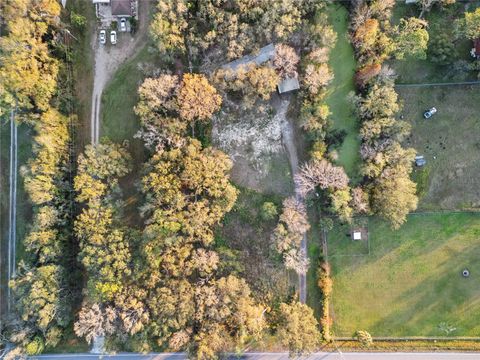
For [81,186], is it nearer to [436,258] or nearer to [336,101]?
[336,101]

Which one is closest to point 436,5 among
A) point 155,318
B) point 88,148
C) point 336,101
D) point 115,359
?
point 336,101

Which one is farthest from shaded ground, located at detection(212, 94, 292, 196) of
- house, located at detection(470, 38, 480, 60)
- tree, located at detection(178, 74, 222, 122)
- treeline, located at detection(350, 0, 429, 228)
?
house, located at detection(470, 38, 480, 60)

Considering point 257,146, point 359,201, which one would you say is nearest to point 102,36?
point 257,146

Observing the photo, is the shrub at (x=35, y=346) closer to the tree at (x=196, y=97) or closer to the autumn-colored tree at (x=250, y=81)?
the tree at (x=196, y=97)

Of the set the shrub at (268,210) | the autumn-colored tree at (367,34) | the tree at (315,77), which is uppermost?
the autumn-colored tree at (367,34)

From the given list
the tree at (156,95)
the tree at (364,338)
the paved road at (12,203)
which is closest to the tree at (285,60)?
the tree at (156,95)

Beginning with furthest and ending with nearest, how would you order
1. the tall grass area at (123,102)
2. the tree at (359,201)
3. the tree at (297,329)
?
1. the tall grass area at (123,102)
2. the tree at (359,201)
3. the tree at (297,329)

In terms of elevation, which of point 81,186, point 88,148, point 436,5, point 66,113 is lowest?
point 81,186
